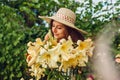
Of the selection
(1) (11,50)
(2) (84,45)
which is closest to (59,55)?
(2) (84,45)

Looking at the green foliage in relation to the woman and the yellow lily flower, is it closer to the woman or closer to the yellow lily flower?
the woman

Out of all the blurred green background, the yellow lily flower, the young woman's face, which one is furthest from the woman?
the blurred green background

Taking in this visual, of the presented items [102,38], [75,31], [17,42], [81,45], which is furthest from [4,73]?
[102,38]

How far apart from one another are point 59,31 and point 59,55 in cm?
74

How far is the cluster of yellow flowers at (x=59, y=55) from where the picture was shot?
236 cm

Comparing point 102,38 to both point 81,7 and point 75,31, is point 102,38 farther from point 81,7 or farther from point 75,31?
point 81,7

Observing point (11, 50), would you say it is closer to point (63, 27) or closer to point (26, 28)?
point (26, 28)

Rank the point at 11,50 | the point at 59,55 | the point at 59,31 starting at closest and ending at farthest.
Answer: the point at 59,55 → the point at 59,31 → the point at 11,50

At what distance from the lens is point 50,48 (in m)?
2.43

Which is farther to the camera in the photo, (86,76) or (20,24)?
(20,24)

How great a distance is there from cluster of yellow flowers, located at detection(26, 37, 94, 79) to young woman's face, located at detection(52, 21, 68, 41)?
581 millimetres

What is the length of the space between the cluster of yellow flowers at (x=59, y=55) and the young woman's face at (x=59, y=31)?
58cm

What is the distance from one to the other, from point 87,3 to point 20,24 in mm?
841

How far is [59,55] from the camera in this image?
238 cm
